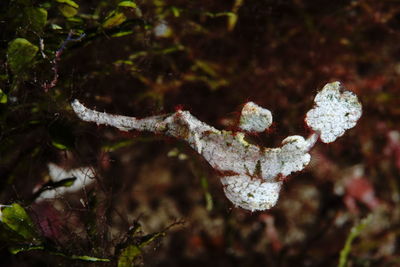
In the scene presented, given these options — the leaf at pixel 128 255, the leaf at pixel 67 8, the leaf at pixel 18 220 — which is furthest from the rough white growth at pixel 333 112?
the leaf at pixel 18 220

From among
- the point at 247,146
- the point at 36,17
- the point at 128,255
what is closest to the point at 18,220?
the point at 128,255

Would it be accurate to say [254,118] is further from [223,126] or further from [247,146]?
[223,126]

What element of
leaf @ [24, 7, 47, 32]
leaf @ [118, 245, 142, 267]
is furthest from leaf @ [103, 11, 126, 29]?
leaf @ [118, 245, 142, 267]

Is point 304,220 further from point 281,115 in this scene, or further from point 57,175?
point 57,175

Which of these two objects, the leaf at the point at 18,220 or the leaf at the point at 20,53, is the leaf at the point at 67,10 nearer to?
the leaf at the point at 20,53

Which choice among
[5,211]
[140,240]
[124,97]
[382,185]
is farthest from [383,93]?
[5,211]

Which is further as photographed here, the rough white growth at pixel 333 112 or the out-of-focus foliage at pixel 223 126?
the out-of-focus foliage at pixel 223 126
